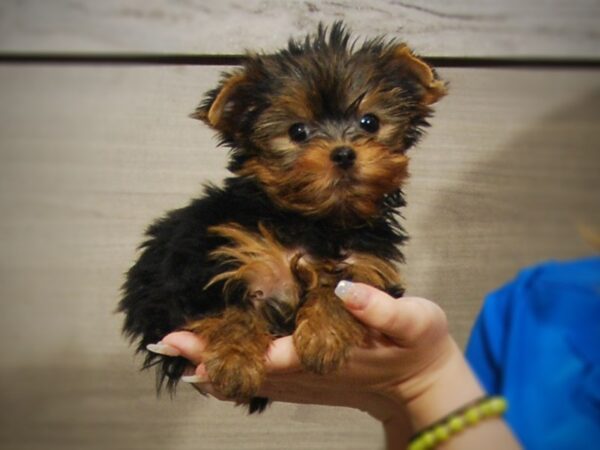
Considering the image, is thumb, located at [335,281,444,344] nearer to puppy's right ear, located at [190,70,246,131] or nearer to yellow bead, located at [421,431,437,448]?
yellow bead, located at [421,431,437,448]

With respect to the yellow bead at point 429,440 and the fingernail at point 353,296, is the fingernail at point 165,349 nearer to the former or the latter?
the fingernail at point 353,296

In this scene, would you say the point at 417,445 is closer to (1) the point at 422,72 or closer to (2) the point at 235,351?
(2) the point at 235,351

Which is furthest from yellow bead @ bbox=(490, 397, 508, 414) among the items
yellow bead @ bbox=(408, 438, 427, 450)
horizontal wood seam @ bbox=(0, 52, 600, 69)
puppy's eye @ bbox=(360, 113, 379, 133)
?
horizontal wood seam @ bbox=(0, 52, 600, 69)

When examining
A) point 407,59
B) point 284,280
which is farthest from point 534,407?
point 407,59

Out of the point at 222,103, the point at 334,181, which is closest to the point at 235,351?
the point at 334,181

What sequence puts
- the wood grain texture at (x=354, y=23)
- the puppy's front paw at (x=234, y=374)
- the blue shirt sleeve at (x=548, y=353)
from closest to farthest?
1. the puppy's front paw at (x=234, y=374)
2. the blue shirt sleeve at (x=548, y=353)
3. the wood grain texture at (x=354, y=23)

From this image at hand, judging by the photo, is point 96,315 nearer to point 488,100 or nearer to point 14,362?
point 14,362

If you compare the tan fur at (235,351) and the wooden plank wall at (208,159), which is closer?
the tan fur at (235,351)

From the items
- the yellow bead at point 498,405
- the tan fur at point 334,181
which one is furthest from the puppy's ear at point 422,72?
the yellow bead at point 498,405
